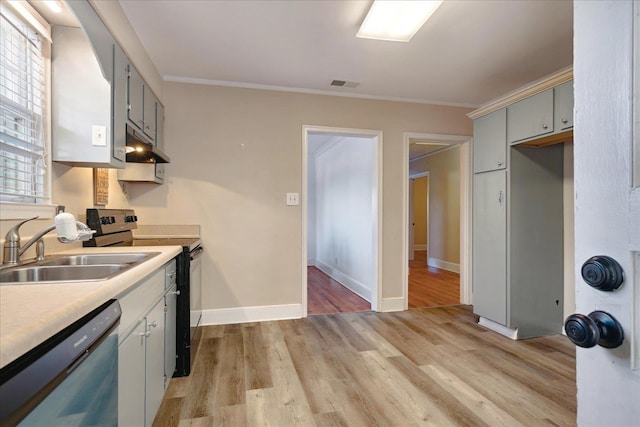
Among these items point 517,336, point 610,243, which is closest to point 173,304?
point 610,243

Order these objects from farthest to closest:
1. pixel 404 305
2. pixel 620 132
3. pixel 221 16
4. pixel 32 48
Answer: pixel 404 305 < pixel 221 16 < pixel 32 48 < pixel 620 132

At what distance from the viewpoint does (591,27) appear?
52 centimetres

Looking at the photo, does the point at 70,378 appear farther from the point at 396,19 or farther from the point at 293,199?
the point at 293,199

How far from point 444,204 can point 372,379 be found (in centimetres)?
516

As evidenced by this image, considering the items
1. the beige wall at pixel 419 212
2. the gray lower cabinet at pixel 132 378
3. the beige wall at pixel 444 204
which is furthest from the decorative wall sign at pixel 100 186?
the beige wall at pixel 419 212

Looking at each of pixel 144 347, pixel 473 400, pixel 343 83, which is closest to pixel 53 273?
pixel 144 347

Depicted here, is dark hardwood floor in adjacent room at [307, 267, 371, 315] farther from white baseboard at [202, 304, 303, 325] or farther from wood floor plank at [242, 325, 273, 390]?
wood floor plank at [242, 325, 273, 390]

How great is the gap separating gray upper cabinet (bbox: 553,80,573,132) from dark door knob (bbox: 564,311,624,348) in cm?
236

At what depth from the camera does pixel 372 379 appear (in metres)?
2.12

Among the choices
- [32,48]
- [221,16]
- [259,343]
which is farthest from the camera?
[259,343]

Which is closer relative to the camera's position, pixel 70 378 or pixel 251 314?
pixel 70 378

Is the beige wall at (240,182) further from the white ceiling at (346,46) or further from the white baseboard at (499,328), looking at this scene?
the white baseboard at (499,328)

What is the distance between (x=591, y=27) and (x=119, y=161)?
85.3 inches

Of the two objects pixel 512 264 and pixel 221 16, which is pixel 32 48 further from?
pixel 512 264
